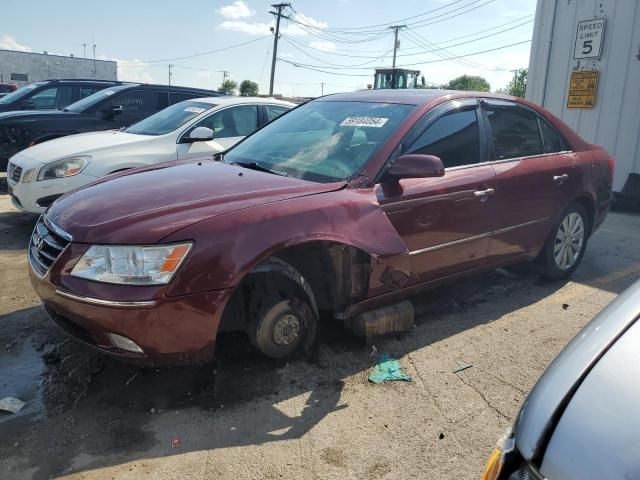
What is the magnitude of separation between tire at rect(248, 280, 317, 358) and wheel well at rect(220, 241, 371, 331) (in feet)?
0.15

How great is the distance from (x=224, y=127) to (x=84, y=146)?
1642 mm

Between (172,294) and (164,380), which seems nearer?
(172,294)

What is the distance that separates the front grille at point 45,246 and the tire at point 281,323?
1049mm

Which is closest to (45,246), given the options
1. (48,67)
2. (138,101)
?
(138,101)

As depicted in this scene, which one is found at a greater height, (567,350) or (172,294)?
(567,350)

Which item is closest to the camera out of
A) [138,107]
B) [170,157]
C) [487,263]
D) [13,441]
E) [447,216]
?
[13,441]

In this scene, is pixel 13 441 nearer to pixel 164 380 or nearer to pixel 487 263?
pixel 164 380

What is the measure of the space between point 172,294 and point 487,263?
8.32 feet

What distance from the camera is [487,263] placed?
414 cm

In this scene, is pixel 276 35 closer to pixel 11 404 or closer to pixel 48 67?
pixel 48 67

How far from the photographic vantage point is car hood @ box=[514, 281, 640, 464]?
1.31 m

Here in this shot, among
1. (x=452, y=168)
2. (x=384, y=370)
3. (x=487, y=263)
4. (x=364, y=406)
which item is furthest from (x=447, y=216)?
(x=364, y=406)

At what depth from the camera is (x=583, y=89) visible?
9023 millimetres

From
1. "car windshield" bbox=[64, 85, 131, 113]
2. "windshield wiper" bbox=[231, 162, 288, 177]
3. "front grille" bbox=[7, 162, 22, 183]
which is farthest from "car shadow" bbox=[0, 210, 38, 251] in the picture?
"windshield wiper" bbox=[231, 162, 288, 177]
